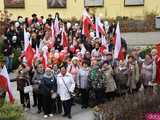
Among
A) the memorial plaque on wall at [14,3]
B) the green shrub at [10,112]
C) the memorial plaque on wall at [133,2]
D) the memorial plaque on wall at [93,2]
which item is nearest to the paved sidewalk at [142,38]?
the memorial plaque on wall at [133,2]

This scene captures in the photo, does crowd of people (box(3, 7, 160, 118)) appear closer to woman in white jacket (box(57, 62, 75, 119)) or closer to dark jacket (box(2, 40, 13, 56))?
woman in white jacket (box(57, 62, 75, 119))

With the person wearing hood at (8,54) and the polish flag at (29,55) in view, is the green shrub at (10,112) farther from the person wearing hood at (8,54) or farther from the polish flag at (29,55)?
the person wearing hood at (8,54)

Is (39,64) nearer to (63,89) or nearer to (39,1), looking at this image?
(63,89)

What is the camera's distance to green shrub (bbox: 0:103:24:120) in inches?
585

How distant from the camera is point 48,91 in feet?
61.2

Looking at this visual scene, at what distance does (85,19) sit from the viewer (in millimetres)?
24500

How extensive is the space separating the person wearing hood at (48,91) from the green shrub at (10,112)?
10.0ft

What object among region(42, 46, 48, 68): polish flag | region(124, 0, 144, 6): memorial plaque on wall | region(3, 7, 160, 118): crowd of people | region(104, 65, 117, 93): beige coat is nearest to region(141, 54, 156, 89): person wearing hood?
region(3, 7, 160, 118): crowd of people

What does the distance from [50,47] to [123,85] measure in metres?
5.00

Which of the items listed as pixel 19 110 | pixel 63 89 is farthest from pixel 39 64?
pixel 19 110

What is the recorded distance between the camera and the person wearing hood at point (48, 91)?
728 inches

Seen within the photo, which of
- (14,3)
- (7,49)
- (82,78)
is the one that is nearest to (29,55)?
(82,78)

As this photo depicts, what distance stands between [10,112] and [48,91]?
12.0 feet

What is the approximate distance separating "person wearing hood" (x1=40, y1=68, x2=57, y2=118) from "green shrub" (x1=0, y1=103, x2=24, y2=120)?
3.05m
